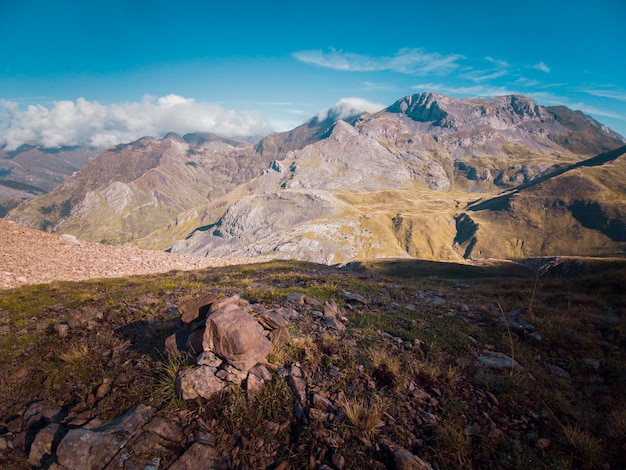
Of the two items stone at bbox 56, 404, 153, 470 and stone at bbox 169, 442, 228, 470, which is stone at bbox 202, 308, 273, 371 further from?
stone at bbox 56, 404, 153, 470

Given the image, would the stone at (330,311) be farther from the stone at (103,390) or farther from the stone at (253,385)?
the stone at (103,390)

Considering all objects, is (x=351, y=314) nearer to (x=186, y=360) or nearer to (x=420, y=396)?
(x=420, y=396)

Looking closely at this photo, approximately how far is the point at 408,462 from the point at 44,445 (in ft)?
21.0

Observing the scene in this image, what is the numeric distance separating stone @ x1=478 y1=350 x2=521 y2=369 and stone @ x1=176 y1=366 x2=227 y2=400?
717cm

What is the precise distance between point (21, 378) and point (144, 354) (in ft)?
9.34

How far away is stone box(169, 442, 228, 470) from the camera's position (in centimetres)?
448

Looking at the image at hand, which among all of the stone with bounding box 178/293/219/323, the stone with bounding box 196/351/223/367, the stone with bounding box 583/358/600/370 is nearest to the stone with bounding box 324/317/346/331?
the stone with bounding box 178/293/219/323

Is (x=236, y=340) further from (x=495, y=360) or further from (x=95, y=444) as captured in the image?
(x=495, y=360)

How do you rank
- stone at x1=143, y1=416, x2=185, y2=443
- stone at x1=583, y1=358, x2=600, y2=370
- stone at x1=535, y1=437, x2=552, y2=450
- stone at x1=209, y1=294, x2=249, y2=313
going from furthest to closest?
stone at x1=583, y1=358, x2=600, y2=370 → stone at x1=209, y1=294, x2=249, y2=313 → stone at x1=535, y1=437, x2=552, y2=450 → stone at x1=143, y1=416, x2=185, y2=443

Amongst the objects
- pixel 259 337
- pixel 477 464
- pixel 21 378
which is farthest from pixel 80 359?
pixel 477 464

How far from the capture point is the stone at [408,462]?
440 centimetres

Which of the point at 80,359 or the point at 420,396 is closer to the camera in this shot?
the point at 420,396

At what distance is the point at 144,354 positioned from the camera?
24.0ft

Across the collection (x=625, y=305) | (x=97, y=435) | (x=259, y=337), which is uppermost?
(x=259, y=337)
